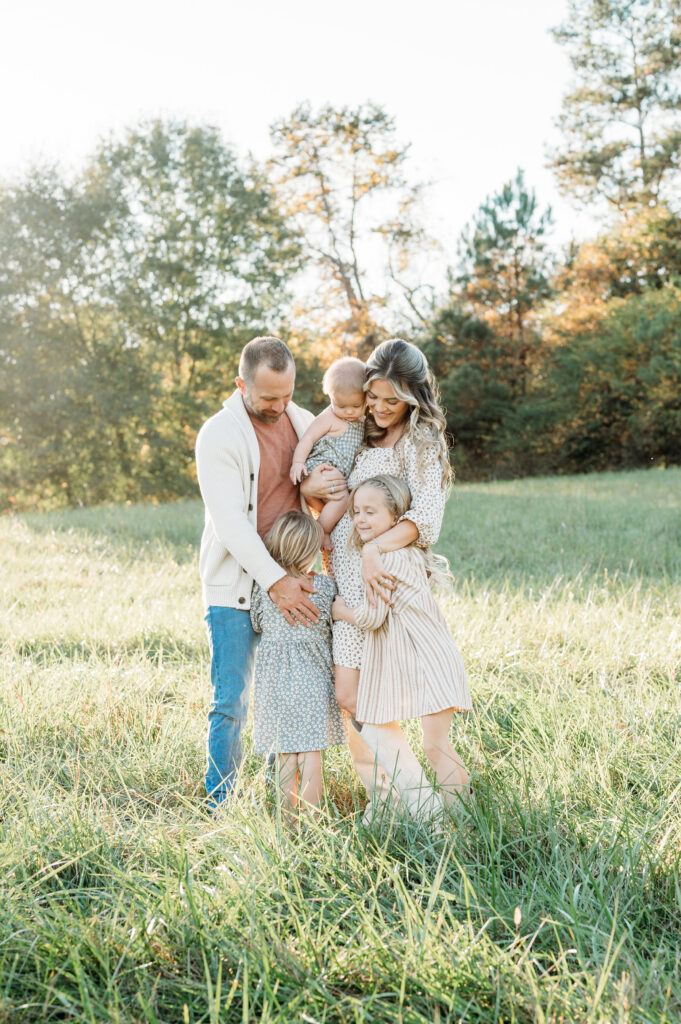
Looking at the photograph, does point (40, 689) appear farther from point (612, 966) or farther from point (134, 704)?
point (612, 966)

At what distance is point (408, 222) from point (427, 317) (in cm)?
279

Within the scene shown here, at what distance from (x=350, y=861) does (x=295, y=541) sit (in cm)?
115

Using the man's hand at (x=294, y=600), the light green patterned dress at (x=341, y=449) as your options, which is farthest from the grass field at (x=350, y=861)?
the light green patterned dress at (x=341, y=449)

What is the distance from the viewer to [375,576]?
2.96 metres

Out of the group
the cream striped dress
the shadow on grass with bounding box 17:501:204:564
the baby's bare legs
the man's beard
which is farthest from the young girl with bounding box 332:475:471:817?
the shadow on grass with bounding box 17:501:204:564

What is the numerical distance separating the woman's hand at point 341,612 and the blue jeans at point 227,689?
0.36 m

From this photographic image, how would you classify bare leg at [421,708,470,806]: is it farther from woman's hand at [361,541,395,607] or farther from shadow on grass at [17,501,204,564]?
shadow on grass at [17,501,204,564]

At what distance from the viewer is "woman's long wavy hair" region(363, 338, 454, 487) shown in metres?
3.02

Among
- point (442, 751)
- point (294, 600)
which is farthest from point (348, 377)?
point (442, 751)

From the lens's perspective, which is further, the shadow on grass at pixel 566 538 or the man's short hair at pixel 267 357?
the shadow on grass at pixel 566 538

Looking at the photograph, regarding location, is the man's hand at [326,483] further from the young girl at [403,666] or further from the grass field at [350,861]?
the grass field at [350,861]

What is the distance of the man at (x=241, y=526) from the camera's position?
121 inches

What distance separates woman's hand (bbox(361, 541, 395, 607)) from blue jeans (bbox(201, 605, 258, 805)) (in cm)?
55

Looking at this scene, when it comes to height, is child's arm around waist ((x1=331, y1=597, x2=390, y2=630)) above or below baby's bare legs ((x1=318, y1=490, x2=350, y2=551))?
below
